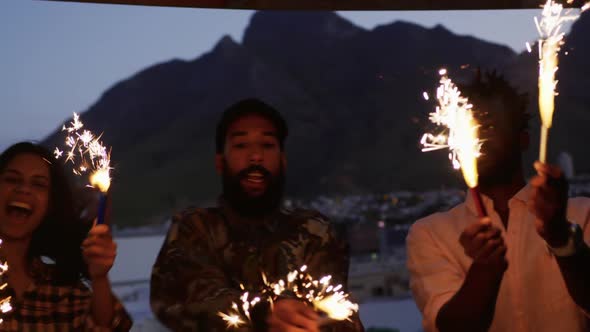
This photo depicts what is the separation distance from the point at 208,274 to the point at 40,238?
0.88m

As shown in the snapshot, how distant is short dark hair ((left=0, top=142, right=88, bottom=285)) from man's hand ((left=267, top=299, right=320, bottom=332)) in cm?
121

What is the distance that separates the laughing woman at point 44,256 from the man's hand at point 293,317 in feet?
2.56

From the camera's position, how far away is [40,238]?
10.7 ft

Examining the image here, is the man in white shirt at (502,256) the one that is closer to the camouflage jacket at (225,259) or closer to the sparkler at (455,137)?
the sparkler at (455,137)

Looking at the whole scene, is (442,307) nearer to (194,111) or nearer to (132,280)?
(132,280)

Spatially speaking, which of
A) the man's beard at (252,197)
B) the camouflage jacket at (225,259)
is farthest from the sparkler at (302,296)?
the man's beard at (252,197)

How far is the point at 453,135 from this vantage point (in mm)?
2518

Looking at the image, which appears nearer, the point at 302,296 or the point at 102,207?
the point at 102,207

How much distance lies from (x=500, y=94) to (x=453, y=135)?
915 mm

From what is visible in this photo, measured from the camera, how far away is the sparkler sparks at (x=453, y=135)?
94.4 inches

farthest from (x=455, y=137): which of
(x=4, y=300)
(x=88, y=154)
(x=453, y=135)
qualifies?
(x=4, y=300)

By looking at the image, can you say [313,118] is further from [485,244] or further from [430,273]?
[485,244]

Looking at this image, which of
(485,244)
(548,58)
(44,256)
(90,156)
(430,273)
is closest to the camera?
(548,58)

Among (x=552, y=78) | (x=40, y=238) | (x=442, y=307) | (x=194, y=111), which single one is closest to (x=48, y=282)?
(x=40, y=238)
